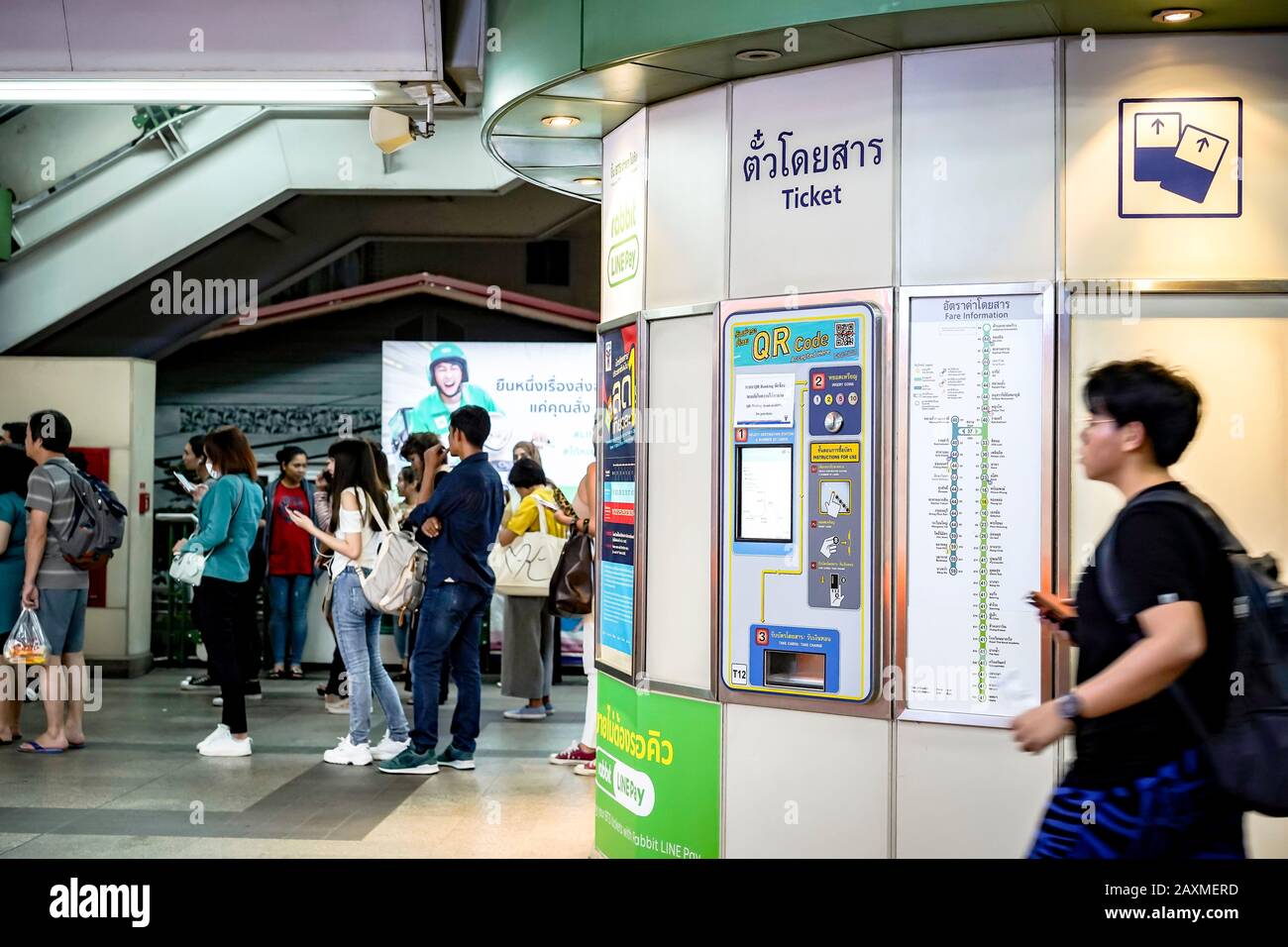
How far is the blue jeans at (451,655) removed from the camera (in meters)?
7.10

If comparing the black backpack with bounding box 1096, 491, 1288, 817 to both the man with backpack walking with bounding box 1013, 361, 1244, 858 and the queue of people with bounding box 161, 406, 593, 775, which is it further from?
the queue of people with bounding box 161, 406, 593, 775

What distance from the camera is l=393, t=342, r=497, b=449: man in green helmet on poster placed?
11.1 metres

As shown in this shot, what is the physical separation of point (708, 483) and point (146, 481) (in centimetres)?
731

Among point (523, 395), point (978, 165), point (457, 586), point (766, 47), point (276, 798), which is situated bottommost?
point (276, 798)

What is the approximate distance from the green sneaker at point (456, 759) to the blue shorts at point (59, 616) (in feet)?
7.28

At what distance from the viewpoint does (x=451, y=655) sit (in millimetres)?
7250

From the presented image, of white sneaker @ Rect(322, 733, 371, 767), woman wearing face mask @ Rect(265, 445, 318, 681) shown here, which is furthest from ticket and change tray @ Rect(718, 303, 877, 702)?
woman wearing face mask @ Rect(265, 445, 318, 681)

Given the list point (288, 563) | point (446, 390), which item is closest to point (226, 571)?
point (288, 563)

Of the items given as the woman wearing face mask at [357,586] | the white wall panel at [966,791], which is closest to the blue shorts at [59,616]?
the woman wearing face mask at [357,586]

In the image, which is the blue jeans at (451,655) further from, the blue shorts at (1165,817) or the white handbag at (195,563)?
the blue shorts at (1165,817)

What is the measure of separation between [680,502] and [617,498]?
17.2 inches

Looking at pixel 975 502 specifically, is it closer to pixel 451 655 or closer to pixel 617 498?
pixel 617 498

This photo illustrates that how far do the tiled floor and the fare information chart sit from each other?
2009 mm
